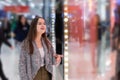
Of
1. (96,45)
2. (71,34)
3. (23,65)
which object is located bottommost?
(96,45)

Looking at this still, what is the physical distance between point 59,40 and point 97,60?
2708 millimetres

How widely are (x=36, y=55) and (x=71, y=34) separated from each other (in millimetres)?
378

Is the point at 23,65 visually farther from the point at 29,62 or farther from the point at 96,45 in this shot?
the point at 96,45

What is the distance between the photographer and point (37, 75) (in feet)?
5.77

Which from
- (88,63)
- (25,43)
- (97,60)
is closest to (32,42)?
(25,43)

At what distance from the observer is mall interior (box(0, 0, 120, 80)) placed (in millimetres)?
1885

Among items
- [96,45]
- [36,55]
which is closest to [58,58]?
[36,55]

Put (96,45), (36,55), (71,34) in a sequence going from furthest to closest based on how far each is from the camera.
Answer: (96,45), (71,34), (36,55)

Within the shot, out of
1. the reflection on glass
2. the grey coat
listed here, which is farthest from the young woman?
the reflection on glass

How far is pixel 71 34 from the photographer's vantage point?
203 centimetres

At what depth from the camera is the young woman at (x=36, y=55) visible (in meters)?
1.72

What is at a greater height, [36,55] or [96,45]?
[36,55]

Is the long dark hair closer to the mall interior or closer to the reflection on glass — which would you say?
the mall interior

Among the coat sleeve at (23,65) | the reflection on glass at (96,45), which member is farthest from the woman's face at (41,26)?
the reflection on glass at (96,45)
